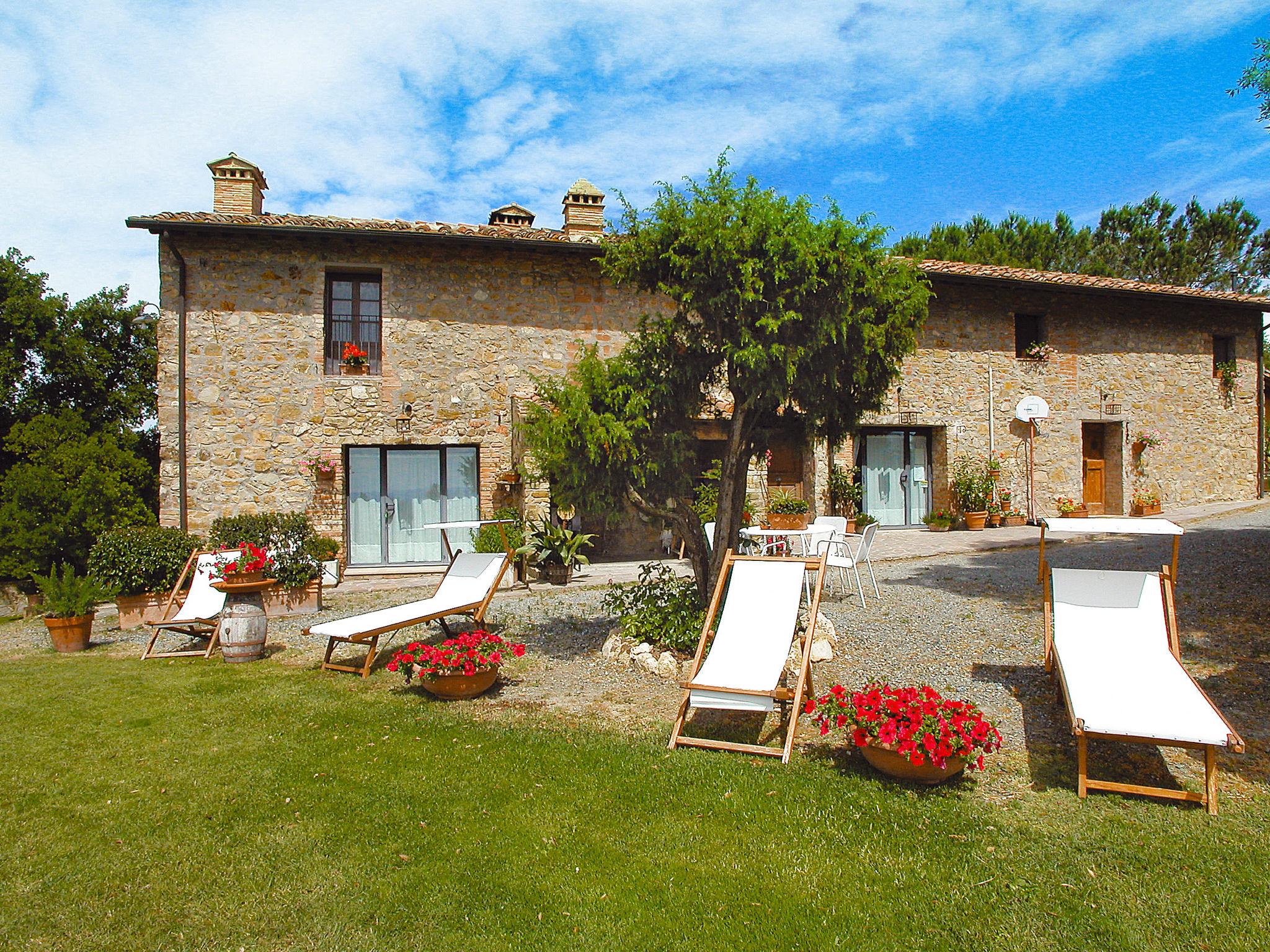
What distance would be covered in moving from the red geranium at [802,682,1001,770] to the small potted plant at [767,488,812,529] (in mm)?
8078

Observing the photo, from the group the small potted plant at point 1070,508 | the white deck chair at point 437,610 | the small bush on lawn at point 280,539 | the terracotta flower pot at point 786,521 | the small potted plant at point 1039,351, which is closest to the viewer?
the white deck chair at point 437,610

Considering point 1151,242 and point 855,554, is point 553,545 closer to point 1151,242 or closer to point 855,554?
point 855,554

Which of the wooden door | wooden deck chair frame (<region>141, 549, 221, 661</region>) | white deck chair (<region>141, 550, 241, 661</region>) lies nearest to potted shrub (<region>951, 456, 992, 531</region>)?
the wooden door

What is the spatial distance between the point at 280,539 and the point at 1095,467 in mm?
14643

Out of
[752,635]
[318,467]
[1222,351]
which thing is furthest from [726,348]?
[1222,351]

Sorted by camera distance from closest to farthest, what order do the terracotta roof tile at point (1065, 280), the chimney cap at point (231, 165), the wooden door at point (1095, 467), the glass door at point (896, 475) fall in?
the chimney cap at point (231, 165)
the terracotta roof tile at point (1065, 280)
the glass door at point (896, 475)
the wooden door at point (1095, 467)

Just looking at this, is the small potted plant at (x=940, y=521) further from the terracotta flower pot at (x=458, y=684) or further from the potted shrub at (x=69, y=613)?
the potted shrub at (x=69, y=613)

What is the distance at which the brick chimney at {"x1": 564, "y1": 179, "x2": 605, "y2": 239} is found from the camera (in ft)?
40.9

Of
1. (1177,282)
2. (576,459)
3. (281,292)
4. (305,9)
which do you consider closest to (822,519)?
(576,459)

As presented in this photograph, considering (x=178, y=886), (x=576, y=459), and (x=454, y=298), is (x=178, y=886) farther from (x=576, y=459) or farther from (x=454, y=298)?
(x=454, y=298)

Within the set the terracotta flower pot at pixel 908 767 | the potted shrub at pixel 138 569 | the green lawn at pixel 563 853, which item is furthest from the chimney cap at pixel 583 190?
the terracotta flower pot at pixel 908 767

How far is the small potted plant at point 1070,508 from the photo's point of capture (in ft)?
45.9

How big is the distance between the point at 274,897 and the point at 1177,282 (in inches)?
1072

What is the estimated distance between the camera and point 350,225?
10.9 metres
